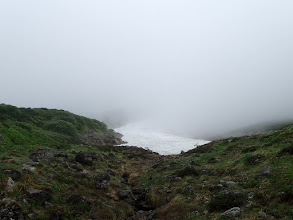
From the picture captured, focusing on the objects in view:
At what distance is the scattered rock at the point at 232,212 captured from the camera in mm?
11391

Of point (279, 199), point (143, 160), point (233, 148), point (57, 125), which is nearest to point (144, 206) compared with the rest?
point (279, 199)

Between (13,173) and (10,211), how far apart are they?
4284mm

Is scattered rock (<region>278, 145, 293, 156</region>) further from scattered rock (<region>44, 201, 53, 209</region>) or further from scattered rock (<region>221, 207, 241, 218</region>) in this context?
scattered rock (<region>44, 201, 53, 209</region>)

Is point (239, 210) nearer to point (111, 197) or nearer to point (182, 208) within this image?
point (182, 208)

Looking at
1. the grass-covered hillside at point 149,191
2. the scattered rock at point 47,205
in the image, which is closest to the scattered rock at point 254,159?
the grass-covered hillside at point 149,191

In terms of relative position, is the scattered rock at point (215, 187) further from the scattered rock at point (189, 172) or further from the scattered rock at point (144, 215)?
the scattered rock at point (189, 172)

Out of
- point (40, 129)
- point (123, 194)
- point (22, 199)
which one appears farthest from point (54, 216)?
point (40, 129)

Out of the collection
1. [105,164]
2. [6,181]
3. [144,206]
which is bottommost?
[144,206]

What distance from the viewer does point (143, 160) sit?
3994 centimetres

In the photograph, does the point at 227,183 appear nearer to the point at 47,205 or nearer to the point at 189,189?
the point at 189,189

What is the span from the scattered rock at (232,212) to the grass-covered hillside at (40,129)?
28418 mm

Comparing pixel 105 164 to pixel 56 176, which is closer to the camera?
pixel 56 176

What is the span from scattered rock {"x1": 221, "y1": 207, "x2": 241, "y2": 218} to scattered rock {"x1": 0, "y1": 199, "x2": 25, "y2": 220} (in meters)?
11.7

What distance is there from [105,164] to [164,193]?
1283 centimetres
